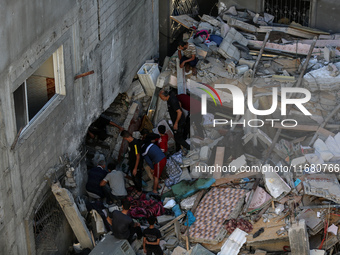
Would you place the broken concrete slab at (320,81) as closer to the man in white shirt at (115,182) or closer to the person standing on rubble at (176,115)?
the person standing on rubble at (176,115)

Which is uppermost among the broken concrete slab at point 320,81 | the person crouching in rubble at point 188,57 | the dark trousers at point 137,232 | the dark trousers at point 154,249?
the person crouching in rubble at point 188,57

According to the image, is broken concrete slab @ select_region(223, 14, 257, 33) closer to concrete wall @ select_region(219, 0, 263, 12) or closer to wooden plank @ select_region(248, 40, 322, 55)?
wooden plank @ select_region(248, 40, 322, 55)

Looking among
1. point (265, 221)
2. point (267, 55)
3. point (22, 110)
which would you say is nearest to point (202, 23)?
point (267, 55)

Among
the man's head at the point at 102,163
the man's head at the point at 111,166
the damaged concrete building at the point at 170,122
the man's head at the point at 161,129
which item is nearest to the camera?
the damaged concrete building at the point at 170,122

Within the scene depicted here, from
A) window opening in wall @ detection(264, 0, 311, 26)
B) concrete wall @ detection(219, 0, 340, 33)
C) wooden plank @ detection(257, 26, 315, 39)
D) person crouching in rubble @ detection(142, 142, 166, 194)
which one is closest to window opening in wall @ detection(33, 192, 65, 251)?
person crouching in rubble @ detection(142, 142, 166, 194)

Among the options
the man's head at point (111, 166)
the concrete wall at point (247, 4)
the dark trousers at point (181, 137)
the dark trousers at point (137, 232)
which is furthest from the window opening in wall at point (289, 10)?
the dark trousers at point (137, 232)

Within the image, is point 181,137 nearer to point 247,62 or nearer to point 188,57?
point 188,57

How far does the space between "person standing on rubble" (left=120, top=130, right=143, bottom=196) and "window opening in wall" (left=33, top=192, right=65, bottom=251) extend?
197 centimetres

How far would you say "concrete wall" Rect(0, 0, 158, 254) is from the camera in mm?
11000

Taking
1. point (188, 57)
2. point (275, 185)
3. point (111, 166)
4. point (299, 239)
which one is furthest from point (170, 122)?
point (299, 239)

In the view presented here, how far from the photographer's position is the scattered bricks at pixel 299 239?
42.1 ft

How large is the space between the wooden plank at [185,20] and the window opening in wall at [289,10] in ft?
6.52

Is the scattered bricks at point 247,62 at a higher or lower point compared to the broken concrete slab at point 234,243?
higher

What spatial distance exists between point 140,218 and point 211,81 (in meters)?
3.91
